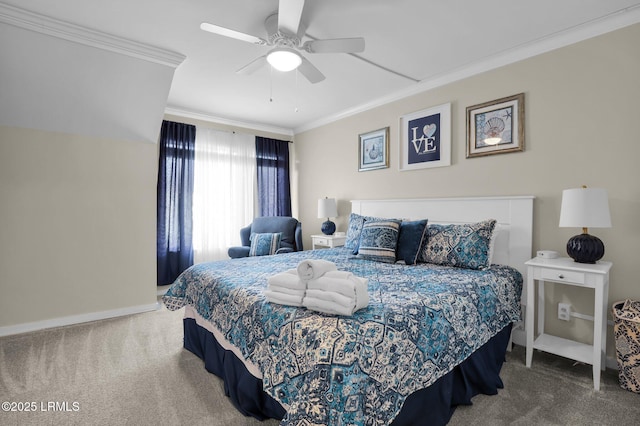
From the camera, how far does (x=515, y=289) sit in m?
2.55

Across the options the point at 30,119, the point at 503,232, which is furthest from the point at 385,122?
the point at 30,119

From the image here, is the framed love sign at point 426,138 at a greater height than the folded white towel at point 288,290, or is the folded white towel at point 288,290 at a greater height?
the framed love sign at point 426,138

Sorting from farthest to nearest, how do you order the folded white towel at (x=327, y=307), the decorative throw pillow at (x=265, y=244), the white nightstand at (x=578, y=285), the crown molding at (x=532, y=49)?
1. the decorative throw pillow at (x=265, y=244)
2. the crown molding at (x=532, y=49)
3. the white nightstand at (x=578, y=285)
4. the folded white towel at (x=327, y=307)

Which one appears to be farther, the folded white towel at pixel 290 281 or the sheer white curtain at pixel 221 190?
the sheer white curtain at pixel 221 190

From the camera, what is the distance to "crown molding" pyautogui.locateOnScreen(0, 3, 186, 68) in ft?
7.64

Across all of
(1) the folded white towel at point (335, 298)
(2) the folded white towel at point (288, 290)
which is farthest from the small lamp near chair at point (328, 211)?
(1) the folded white towel at point (335, 298)

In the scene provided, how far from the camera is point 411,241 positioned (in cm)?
286

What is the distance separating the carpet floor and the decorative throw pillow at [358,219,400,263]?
1.22 m

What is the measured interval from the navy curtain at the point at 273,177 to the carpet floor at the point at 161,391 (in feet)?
9.28

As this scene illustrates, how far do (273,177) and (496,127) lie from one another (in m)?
3.43

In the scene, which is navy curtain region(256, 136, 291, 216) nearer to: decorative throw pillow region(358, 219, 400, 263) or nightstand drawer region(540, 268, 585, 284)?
decorative throw pillow region(358, 219, 400, 263)

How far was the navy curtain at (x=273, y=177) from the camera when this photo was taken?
17.3 ft

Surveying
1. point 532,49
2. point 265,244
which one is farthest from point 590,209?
point 265,244

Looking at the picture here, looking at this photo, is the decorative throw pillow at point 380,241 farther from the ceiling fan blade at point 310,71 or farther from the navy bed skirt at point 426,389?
the ceiling fan blade at point 310,71
